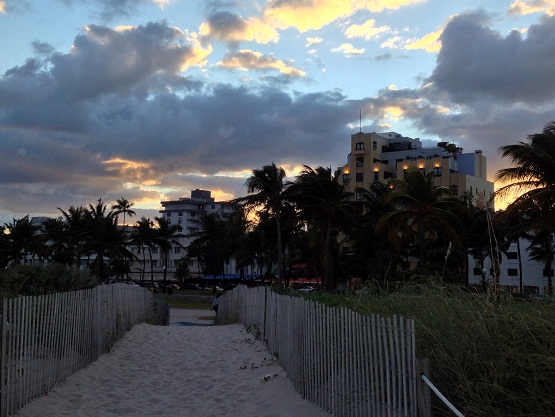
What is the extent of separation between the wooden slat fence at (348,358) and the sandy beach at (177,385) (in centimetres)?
48

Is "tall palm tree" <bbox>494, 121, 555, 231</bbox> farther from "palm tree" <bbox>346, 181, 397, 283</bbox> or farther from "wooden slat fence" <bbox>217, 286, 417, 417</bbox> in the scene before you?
"palm tree" <bbox>346, 181, 397, 283</bbox>

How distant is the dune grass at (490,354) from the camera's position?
5.16m

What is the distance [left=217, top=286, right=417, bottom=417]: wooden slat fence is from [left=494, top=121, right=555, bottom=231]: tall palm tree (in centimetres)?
1611

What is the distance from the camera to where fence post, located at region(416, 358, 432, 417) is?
5.33 meters

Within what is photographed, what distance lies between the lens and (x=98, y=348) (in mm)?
13430

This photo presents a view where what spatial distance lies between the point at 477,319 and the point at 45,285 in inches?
409

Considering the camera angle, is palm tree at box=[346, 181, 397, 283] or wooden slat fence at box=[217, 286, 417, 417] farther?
palm tree at box=[346, 181, 397, 283]

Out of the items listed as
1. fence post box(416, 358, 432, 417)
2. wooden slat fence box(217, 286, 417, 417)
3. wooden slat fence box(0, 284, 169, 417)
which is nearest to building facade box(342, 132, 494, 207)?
wooden slat fence box(0, 284, 169, 417)

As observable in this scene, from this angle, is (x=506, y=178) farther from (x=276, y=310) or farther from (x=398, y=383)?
(x=398, y=383)

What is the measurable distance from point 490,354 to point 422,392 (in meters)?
0.88

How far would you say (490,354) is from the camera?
19.0ft

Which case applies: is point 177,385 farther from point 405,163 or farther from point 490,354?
point 405,163

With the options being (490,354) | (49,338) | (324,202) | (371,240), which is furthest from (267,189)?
(490,354)

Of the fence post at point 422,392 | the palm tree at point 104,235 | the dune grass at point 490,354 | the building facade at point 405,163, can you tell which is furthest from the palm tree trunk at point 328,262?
the building facade at point 405,163
